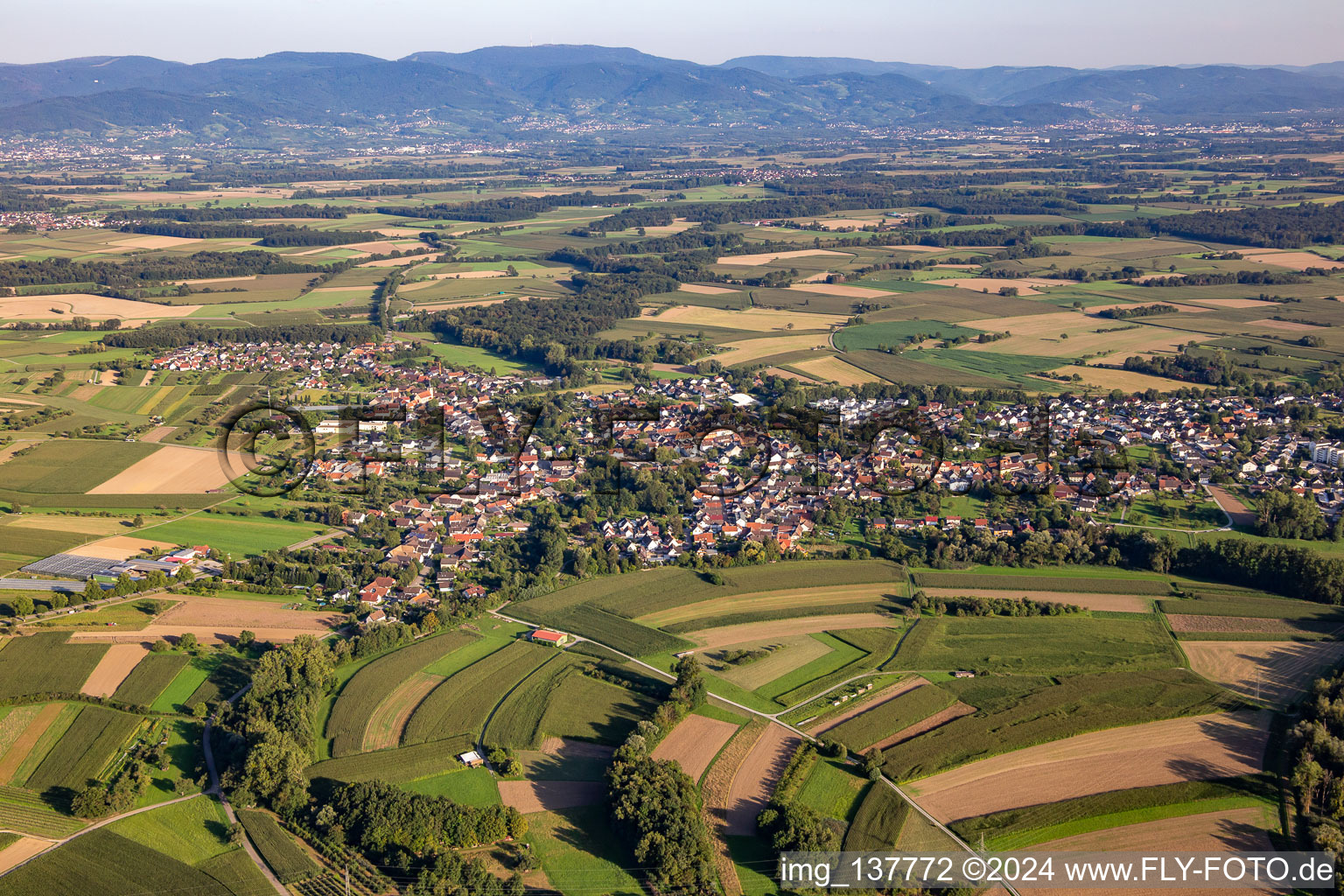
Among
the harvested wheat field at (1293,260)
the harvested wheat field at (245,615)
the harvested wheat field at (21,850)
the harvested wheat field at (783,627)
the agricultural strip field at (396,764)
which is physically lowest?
the harvested wheat field at (21,850)

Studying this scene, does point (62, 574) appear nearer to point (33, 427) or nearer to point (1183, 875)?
point (33, 427)

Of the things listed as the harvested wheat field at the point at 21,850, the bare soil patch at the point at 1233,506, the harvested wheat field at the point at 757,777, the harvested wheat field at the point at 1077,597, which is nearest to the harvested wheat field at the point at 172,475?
the harvested wheat field at the point at 21,850

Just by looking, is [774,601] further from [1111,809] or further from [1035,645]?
[1111,809]

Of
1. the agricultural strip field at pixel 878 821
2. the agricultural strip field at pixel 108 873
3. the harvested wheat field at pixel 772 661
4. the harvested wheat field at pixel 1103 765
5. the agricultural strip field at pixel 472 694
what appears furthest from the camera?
the harvested wheat field at pixel 772 661

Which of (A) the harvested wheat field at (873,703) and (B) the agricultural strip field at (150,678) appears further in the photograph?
(B) the agricultural strip field at (150,678)

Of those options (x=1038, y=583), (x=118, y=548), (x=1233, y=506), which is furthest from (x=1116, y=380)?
(x=118, y=548)

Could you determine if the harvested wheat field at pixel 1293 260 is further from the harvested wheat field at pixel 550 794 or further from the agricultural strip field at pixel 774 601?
the harvested wheat field at pixel 550 794

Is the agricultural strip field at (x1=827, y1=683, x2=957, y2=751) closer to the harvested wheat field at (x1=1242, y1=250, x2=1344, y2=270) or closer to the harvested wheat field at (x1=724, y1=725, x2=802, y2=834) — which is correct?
the harvested wheat field at (x1=724, y1=725, x2=802, y2=834)
